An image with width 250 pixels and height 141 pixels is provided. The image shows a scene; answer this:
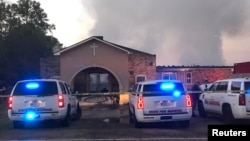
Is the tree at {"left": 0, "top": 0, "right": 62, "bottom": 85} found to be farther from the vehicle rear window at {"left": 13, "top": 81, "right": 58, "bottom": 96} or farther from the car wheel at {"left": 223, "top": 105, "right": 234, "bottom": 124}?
the car wheel at {"left": 223, "top": 105, "right": 234, "bottom": 124}

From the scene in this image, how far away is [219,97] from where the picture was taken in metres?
17.6

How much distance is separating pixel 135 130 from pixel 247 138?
8.32m

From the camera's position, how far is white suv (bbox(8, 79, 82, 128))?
1578cm

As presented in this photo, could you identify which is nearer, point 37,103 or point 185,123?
point 37,103

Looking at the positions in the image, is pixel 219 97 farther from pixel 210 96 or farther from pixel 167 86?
pixel 167 86

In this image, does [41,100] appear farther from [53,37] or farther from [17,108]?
[53,37]

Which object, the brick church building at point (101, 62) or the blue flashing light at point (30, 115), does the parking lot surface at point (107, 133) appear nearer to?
the blue flashing light at point (30, 115)

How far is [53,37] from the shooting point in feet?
246

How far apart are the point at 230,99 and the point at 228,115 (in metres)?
0.64

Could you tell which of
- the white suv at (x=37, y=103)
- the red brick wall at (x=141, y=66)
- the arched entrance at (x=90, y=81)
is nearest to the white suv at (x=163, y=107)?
the white suv at (x=37, y=103)

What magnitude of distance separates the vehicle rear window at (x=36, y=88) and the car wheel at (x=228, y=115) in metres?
6.23

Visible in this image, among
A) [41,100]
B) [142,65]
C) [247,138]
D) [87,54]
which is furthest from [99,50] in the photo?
[247,138]

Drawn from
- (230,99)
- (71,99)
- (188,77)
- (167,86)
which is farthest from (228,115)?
(188,77)

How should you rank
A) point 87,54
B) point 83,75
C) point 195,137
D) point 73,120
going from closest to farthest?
1. point 195,137
2. point 73,120
3. point 87,54
4. point 83,75
